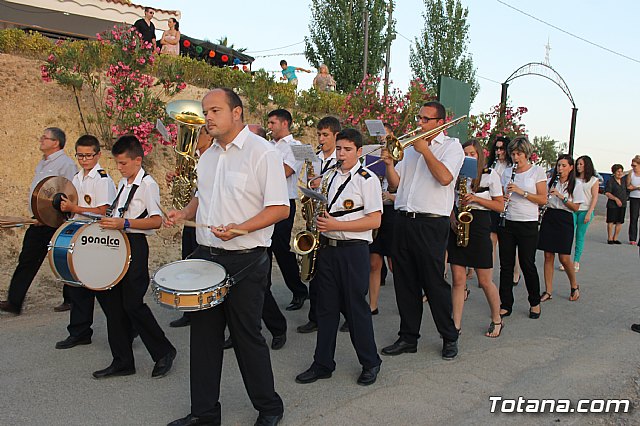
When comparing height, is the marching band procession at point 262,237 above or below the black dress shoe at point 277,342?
above

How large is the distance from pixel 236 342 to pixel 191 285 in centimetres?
52

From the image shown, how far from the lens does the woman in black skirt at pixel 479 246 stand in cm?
586

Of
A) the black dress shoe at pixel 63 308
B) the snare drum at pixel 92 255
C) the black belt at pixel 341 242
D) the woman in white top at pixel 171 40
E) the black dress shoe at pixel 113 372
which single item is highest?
the woman in white top at pixel 171 40

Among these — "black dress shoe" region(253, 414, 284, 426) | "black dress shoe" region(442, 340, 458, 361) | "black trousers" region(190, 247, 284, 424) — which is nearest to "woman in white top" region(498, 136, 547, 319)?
"black dress shoe" region(442, 340, 458, 361)

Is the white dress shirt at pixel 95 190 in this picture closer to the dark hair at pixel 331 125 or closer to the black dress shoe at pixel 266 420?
the dark hair at pixel 331 125

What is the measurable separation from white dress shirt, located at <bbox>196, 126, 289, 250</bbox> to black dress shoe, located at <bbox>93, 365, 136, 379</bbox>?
1.67 meters

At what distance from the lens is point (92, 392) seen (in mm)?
4324

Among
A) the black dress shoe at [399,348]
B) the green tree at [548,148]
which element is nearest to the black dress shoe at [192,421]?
the black dress shoe at [399,348]

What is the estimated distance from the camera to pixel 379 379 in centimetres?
475

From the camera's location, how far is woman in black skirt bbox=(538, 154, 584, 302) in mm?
7512

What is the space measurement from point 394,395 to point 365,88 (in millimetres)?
10455

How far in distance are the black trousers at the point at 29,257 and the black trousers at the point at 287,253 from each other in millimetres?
2286

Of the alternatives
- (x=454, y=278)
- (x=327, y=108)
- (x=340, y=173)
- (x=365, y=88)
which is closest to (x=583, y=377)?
(x=454, y=278)

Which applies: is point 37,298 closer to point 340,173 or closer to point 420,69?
point 340,173
